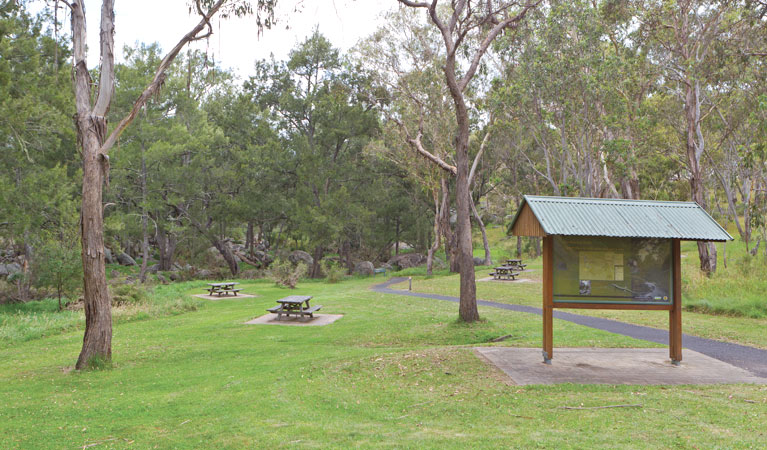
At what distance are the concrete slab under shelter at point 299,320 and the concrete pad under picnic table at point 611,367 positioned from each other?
17.8 ft

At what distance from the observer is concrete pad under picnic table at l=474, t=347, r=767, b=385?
7.09 m

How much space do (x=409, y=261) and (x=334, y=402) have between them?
33.7 meters

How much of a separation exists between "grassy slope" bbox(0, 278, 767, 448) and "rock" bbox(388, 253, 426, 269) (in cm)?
2857

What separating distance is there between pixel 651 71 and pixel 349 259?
80.0 feet

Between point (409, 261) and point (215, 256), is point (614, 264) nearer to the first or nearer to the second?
point (409, 261)

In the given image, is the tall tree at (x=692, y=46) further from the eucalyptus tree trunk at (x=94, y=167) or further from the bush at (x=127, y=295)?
the bush at (x=127, y=295)

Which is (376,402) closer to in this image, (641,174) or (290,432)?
(290,432)

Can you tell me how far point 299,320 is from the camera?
549 inches

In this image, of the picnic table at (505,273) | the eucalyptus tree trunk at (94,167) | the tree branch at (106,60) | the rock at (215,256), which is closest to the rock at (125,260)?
the rock at (215,256)

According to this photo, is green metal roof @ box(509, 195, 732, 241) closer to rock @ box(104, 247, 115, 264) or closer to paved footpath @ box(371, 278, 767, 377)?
paved footpath @ box(371, 278, 767, 377)

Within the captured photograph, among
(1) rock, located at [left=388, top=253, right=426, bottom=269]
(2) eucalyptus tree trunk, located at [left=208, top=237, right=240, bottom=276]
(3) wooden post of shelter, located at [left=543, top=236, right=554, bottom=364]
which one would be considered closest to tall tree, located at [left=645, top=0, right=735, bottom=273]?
(3) wooden post of shelter, located at [left=543, top=236, right=554, bottom=364]

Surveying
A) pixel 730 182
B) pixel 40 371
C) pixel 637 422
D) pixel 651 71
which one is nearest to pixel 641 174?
pixel 730 182

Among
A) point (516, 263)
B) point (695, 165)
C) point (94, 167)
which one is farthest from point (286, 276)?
point (695, 165)

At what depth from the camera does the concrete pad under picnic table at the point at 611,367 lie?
7086mm
